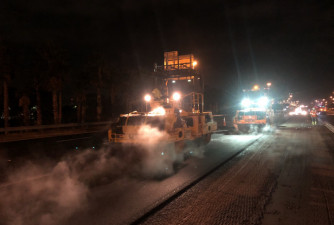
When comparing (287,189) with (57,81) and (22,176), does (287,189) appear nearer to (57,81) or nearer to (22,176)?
(22,176)

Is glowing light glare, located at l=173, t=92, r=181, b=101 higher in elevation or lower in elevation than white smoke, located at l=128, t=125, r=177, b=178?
higher

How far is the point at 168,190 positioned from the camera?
6.39 m

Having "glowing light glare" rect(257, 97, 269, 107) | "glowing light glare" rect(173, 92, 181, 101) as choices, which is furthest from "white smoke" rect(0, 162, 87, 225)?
"glowing light glare" rect(257, 97, 269, 107)

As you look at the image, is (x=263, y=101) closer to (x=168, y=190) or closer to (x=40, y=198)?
(x=168, y=190)

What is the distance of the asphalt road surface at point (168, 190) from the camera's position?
490cm

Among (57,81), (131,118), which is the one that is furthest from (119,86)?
(131,118)

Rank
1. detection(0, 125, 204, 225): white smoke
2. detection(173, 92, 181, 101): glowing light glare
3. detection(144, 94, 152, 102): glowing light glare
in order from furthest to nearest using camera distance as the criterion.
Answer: detection(173, 92, 181, 101): glowing light glare
detection(144, 94, 152, 102): glowing light glare
detection(0, 125, 204, 225): white smoke

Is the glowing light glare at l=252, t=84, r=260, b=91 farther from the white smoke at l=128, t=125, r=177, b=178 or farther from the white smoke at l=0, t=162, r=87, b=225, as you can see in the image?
the white smoke at l=0, t=162, r=87, b=225

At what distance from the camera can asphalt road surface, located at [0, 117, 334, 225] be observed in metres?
4.90

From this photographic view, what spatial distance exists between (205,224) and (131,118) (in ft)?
19.8

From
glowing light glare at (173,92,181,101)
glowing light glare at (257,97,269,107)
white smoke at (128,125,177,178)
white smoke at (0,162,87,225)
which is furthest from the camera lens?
glowing light glare at (257,97,269,107)

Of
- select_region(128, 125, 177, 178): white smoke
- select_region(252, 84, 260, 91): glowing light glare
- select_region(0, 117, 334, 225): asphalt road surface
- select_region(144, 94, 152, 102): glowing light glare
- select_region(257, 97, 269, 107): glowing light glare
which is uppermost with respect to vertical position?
select_region(252, 84, 260, 91): glowing light glare

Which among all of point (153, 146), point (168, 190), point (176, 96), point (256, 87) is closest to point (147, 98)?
point (176, 96)

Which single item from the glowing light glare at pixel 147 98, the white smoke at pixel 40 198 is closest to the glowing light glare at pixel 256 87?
the glowing light glare at pixel 147 98
